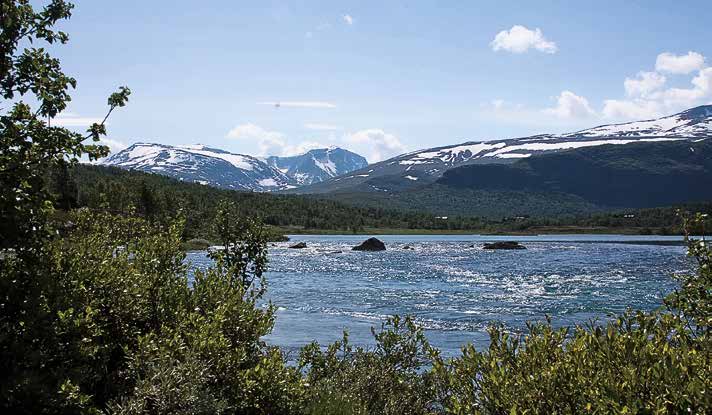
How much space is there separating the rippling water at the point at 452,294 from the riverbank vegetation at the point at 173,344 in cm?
1449

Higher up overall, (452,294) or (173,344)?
(173,344)

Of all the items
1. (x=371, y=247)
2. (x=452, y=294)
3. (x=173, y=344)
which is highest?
(x=173, y=344)

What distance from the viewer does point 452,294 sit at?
178 ft

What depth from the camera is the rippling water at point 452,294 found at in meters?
37.5

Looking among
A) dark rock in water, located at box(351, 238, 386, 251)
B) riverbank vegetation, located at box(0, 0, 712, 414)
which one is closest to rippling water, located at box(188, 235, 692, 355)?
riverbank vegetation, located at box(0, 0, 712, 414)

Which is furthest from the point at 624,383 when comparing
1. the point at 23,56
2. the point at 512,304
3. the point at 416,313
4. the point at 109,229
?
the point at 512,304

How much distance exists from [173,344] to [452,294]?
46471 mm

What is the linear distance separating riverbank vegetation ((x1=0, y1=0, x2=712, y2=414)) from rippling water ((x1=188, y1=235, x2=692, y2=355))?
14492 millimetres

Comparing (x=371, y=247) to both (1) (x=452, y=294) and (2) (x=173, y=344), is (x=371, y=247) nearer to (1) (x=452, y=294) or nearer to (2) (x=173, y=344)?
(1) (x=452, y=294)

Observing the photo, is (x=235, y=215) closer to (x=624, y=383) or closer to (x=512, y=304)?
(x=624, y=383)

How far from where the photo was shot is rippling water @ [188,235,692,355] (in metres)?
37.5

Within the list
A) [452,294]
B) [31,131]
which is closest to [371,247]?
[452,294]

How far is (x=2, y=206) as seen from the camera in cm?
959

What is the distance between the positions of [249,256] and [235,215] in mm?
1707
